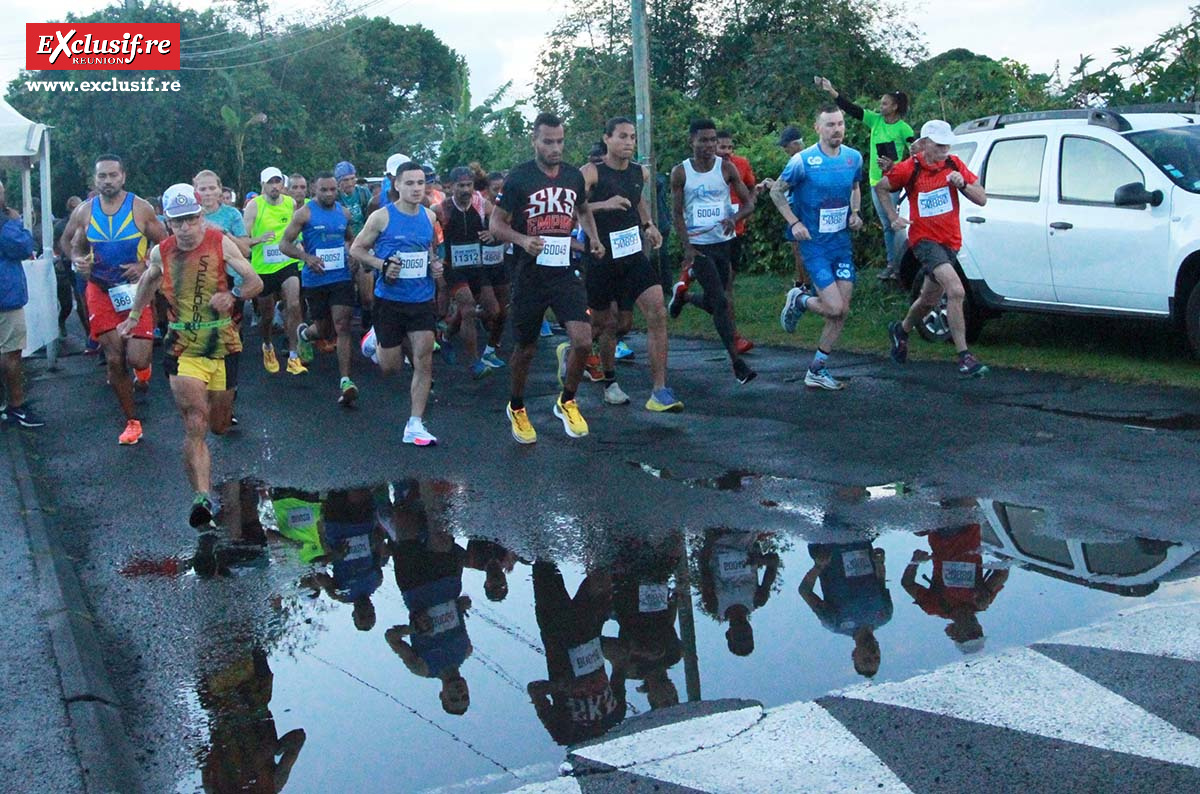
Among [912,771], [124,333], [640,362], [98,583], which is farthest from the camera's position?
[640,362]

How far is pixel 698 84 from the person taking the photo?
32.8m

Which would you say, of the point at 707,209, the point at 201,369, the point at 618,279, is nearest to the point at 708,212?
the point at 707,209

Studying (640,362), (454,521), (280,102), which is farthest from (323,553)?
(280,102)

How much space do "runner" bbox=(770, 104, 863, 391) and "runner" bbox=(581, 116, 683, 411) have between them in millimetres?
1182

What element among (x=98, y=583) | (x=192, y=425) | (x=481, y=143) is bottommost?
(x=98, y=583)

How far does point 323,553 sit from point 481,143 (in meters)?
28.0

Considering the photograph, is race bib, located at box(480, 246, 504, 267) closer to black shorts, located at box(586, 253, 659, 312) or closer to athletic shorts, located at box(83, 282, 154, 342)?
black shorts, located at box(586, 253, 659, 312)

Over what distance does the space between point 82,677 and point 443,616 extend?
1477 mm

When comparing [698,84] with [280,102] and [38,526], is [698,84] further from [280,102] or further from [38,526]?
[38,526]

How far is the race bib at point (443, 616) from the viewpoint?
584cm

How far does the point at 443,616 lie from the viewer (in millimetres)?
5996

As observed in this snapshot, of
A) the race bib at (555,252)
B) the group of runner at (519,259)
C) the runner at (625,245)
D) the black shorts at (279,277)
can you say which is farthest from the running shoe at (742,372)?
the black shorts at (279,277)

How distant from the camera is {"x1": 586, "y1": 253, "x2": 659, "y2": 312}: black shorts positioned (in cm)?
1027

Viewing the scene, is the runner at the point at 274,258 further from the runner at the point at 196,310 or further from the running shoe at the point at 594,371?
the runner at the point at 196,310
